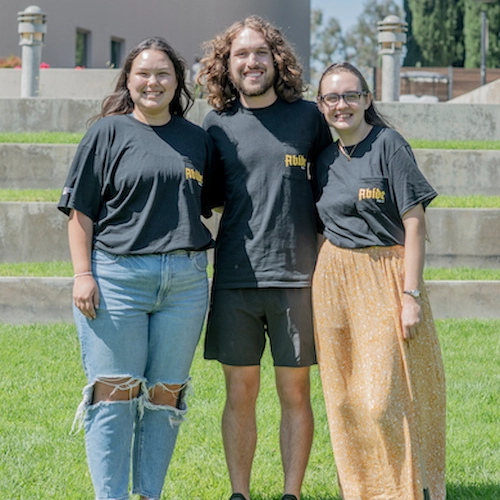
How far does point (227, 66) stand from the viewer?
4203 mm

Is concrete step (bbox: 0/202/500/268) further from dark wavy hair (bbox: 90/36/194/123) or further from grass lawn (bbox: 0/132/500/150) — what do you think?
dark wavy hair (bbox: 90/36/194/123)

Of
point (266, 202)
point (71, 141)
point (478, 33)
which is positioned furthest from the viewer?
point (478, 33)

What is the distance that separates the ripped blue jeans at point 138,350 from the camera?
3.64 meters

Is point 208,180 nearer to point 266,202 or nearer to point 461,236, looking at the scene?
point 266,202

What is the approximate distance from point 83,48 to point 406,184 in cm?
2113

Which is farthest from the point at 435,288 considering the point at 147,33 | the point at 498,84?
the point at 147,33

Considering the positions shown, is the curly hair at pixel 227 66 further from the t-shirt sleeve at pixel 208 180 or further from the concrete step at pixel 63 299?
the concrete step at pixel 63 299

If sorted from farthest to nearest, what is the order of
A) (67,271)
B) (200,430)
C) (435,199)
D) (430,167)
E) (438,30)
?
(438,30) → (430,167) → (435,199) → (67,271) → (200,430)

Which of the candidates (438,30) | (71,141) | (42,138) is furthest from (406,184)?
(438,30)

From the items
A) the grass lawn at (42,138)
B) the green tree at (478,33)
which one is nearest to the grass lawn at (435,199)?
the grass lawn at (42,138)

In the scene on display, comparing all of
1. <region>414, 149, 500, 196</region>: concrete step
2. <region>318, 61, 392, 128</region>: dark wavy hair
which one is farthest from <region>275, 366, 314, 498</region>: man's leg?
<region>414, 149, 500, 196</region>: concrete step

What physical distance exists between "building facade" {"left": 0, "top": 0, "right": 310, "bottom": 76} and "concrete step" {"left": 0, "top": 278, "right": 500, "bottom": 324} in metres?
11.4

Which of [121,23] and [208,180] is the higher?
[121,23]

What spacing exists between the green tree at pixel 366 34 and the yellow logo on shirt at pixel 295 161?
166ft
